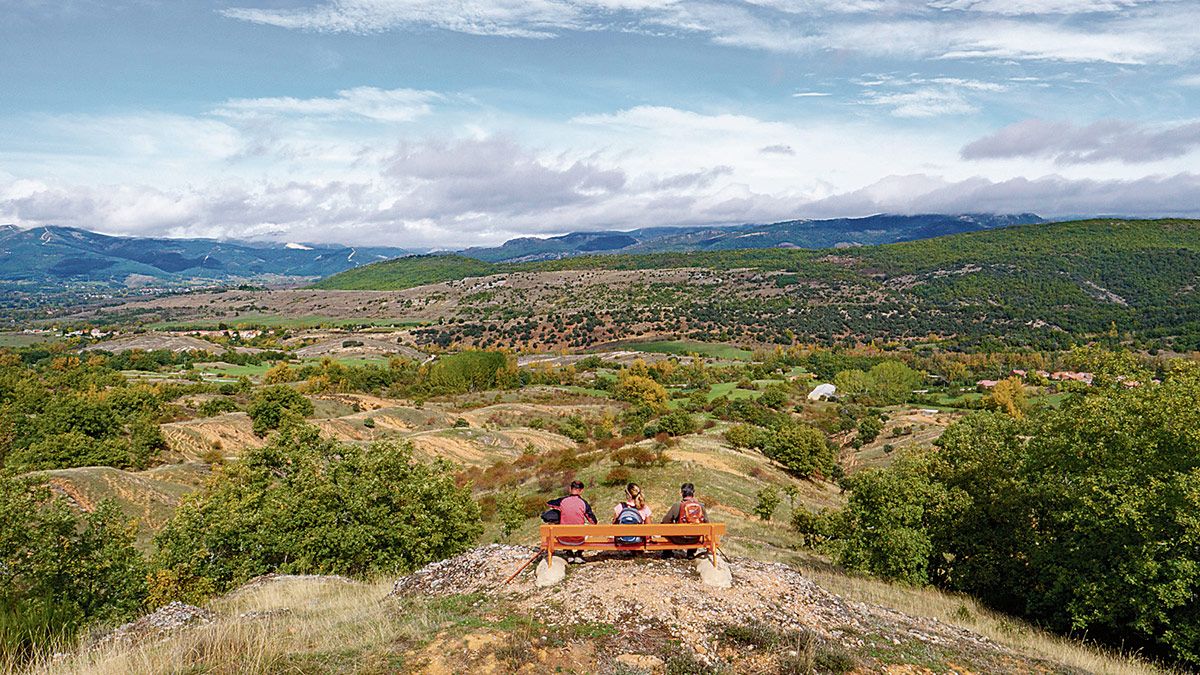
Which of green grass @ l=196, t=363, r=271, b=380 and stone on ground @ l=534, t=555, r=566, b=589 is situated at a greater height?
stone on ground @ l=534, t=555, r=566, b=589

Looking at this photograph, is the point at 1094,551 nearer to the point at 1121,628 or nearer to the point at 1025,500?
the point at 1121,628

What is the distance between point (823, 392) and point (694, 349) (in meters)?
56.1

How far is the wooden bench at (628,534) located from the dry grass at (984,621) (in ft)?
14.7

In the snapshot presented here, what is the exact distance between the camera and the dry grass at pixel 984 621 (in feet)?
40.8

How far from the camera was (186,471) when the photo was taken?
52969mm

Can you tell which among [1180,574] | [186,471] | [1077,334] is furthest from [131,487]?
[1077,334]

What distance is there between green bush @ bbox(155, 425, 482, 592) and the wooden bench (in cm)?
936

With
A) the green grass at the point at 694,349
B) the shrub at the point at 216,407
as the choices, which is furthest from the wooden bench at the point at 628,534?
the green grass at the point at 694,349

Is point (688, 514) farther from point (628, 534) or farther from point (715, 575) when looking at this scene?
point (628, 534)

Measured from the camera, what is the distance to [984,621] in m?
16.0

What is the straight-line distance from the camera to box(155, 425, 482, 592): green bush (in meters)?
19.4

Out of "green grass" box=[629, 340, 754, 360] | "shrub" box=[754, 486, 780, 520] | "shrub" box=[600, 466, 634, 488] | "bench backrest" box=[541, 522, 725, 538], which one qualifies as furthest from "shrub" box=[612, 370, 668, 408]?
"bench backrest" box=[541, 522, 725, 538]

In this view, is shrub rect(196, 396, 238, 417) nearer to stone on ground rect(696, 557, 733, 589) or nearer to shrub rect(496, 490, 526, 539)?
shrub rect(496, 490, 526, 539)

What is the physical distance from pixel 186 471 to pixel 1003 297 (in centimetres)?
21698
